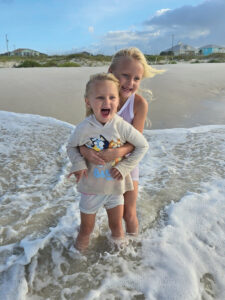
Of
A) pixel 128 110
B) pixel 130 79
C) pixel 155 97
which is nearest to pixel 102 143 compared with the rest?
pixel 128 110

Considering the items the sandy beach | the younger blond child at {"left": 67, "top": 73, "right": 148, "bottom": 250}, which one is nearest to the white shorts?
the younger blond child at {"left": 67, "top": 73, "right": 148, "bottom": 250}

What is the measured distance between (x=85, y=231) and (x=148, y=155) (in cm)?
298

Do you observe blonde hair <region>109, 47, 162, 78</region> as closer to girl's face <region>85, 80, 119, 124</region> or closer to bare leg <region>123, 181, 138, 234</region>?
girl's face <region>85, 80, 119, 124</region>

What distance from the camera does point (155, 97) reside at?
911cm

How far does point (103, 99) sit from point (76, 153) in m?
0.46

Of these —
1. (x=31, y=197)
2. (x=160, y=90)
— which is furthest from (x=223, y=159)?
(x=160, y=90)

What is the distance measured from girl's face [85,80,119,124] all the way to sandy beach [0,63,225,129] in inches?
195

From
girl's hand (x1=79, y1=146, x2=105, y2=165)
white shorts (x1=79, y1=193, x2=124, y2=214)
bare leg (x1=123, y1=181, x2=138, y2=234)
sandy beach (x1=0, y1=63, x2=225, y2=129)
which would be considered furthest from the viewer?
sandy beach (x1=0, y1=63, x2=225, y2=129)

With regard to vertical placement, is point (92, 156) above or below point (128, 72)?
below

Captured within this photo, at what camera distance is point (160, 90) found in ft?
32.6

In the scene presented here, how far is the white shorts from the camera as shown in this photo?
205cm

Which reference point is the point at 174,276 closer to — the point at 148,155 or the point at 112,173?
the point at 112,173

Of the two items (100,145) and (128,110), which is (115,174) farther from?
(128,110)

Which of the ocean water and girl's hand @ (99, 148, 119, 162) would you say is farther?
the ocean water
